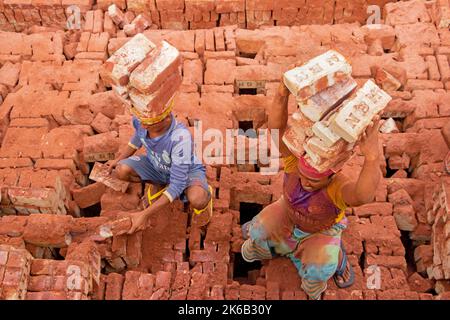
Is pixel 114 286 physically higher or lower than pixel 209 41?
lower

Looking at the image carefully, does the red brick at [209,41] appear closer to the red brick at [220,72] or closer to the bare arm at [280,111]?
the red brick at [220,72]

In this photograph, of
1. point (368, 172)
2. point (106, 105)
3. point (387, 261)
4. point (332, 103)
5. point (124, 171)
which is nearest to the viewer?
point (332, 103)

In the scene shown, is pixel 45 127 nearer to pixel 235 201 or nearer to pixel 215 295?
pixel 235 201

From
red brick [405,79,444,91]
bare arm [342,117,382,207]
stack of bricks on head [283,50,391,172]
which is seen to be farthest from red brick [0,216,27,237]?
red brick [405,79,444,91]

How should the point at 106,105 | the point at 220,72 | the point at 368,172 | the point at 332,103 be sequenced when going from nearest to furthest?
Answer: 1. the point at 332,103
2. the point at 368,172
3. the point at 106,105
4. the point at 220,72

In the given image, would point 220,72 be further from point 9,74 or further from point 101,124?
point 9,74

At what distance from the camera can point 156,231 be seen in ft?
12.6

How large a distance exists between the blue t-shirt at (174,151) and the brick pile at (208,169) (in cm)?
49

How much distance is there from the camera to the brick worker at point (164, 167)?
3.36 metres

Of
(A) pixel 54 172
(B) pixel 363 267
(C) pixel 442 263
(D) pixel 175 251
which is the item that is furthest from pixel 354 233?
(A) pixel 54 172

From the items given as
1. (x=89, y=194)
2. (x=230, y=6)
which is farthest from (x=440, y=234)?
(x=230, y=6)

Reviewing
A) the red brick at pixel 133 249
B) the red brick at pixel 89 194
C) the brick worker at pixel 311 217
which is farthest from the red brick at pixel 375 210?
the red brick at pixel 89 194

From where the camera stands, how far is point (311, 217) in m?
3.17

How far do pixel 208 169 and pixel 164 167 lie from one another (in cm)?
60
